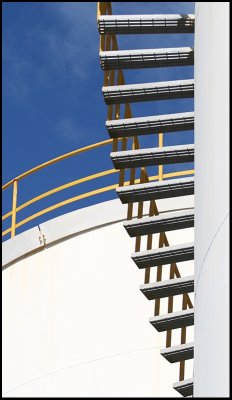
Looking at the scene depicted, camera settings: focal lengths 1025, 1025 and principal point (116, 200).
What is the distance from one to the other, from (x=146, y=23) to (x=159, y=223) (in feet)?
5.60

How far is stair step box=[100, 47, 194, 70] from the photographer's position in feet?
25.9

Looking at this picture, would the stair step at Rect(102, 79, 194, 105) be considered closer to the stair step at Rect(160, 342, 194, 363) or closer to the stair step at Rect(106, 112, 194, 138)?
the stair step at Rect(106, 112, 194, 138)

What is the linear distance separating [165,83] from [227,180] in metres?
2.91

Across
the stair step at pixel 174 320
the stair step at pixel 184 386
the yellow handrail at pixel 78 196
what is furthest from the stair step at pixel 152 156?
the yellow handrail at pixel 78 196

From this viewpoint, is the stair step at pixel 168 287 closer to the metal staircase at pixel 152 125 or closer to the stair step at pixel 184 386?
the metal staircase at pixel 152 125

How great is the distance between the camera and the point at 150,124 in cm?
821

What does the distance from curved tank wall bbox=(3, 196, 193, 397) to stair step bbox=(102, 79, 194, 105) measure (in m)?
3.80

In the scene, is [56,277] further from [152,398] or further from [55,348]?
[152,398]

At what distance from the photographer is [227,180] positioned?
5.27 meters

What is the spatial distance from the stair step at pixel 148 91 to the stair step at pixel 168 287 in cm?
157

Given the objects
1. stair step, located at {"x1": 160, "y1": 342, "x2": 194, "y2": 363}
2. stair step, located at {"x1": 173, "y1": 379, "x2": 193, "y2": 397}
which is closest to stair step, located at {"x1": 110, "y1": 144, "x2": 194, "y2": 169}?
stair step, located at {"x1": 160, "y1": 342, "x2": 194, "y2": 363}

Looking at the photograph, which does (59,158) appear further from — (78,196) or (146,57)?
(146,57)

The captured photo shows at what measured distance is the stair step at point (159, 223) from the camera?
8.53 m

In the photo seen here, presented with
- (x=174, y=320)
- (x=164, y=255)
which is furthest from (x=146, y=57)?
(x=174, y=320)
